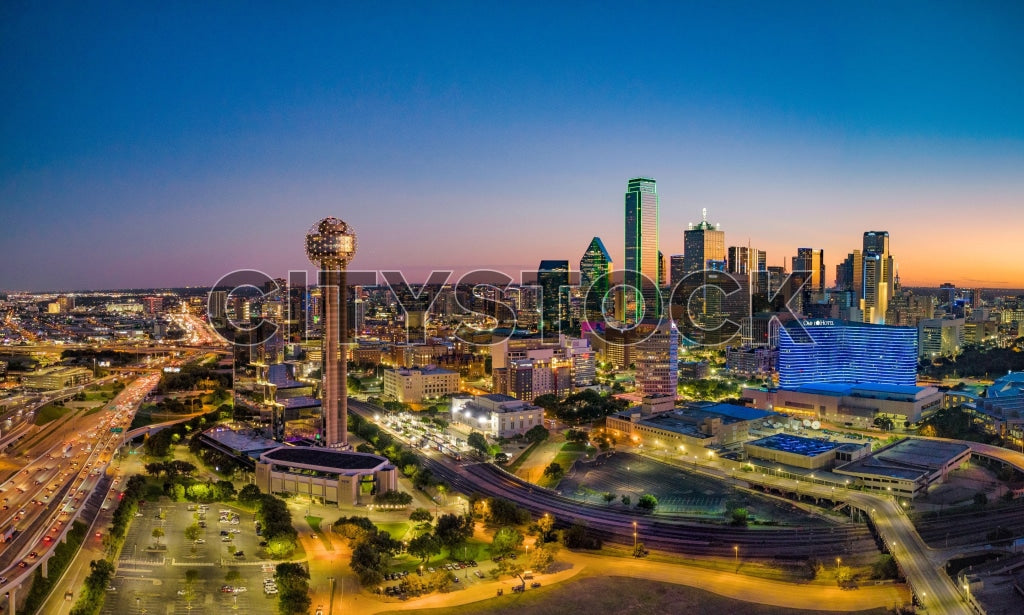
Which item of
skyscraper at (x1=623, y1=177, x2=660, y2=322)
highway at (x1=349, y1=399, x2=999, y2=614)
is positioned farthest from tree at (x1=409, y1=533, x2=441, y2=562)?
skyscraper at (x1=623, y1=177, x2=660, y2=322)

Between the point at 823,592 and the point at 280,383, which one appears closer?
the point at 823,592

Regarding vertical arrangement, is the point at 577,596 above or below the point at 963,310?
below

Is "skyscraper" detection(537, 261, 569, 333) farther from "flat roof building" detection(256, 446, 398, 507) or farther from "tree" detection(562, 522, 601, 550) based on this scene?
"tree" detection(562, 522, 601, 550)

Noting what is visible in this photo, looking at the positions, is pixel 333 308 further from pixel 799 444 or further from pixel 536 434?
pixel 799 444

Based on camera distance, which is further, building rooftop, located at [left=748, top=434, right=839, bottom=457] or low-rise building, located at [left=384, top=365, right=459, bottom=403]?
low-rise building, located at [left=384, top=365, right=459, bottom=403]

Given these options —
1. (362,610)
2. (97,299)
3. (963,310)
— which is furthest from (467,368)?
(97,299)

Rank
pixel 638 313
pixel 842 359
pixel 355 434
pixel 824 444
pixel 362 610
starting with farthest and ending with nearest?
pixel 638 313
pixel 842 359
pixel 355 434
pixel 824 444
pixel 362 610

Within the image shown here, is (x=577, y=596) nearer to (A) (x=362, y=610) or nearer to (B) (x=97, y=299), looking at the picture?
(A) (x=362, y=610)
